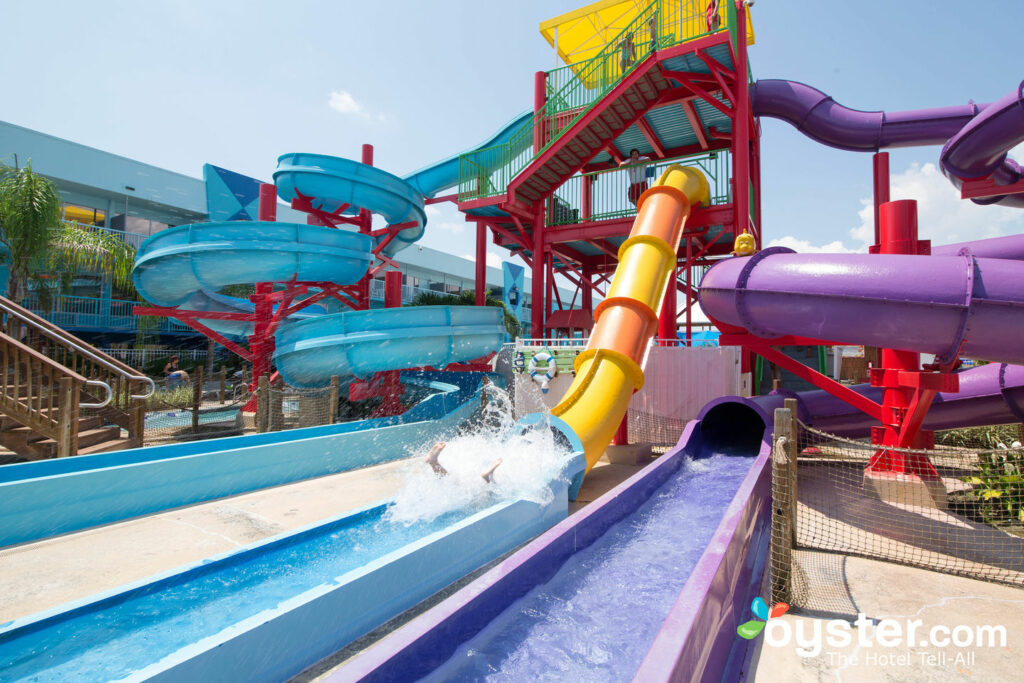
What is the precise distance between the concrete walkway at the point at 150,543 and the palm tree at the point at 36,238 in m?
9.06

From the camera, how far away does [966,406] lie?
637 centimetres

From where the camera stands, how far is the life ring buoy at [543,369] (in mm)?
8656

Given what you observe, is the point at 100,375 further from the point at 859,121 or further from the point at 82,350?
the point at 859,121

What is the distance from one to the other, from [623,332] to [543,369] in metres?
2.43

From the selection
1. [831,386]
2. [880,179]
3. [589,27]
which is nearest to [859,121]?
[880,179]

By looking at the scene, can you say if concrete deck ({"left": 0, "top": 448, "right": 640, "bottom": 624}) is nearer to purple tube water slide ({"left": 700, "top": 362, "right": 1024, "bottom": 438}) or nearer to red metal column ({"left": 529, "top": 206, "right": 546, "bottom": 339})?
purple tube water slide ({"left": 700, "top": 362, "right": 1024, "bottom": 438})

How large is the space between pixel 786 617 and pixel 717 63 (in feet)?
29.5

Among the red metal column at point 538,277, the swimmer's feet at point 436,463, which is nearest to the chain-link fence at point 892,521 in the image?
the swimmer's feet at point 436,463

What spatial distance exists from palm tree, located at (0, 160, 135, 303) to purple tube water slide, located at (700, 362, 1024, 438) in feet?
43.2

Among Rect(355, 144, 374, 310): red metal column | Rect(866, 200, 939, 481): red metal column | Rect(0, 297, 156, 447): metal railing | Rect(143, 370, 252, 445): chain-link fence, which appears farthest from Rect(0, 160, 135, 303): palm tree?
Rect(866, 200, 939, 481): red metal column

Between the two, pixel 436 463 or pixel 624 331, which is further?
pixel 624 331

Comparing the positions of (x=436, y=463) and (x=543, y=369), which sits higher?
(x=543, y=369)

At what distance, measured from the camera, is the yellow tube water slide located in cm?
588

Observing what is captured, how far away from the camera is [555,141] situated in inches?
396
